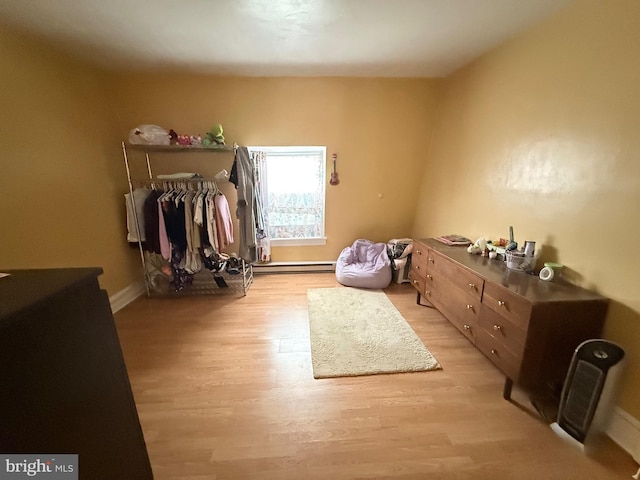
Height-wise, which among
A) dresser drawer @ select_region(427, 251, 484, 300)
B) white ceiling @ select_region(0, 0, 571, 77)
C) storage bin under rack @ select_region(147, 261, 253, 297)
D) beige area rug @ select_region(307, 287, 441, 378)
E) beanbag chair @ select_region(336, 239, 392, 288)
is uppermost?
white ceiling @ select_region(0, 0, 571, 77)

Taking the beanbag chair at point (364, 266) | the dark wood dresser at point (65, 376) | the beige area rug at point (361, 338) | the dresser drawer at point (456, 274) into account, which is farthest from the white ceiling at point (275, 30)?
the beige area rug at point (361, 338)

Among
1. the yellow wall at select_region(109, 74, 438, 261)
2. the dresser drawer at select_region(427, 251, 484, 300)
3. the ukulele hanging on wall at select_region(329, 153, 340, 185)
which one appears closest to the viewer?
the dresser drawer at select_region(427, 251, 484, 300)

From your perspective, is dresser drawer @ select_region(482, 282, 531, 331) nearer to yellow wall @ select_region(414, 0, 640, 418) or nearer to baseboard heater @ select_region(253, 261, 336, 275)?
yellow wall @ select_region(414, 0, 640, 418)

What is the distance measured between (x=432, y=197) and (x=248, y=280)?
2544mm

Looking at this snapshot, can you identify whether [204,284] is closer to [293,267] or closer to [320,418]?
[293,267]

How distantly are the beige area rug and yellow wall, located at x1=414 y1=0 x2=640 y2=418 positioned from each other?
1.12 meters

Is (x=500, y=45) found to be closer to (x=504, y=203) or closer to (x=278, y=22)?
(x=504, y=203)

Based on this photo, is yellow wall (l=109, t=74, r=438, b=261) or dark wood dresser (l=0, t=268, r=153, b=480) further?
yellow wall (l=109, t=74, r=438, b=261)

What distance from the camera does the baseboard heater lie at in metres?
3.70

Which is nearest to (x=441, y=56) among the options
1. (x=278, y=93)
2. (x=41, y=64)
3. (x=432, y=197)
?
(x=432, y=197)

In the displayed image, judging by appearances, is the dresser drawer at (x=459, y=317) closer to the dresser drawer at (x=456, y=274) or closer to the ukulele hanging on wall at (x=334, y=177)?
the dresser drawer at (x=456, y=274)

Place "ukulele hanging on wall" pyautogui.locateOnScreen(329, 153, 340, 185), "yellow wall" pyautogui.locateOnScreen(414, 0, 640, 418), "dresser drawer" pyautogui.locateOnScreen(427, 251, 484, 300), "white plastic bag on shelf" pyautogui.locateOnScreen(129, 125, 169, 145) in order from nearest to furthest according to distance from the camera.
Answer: "yellow wall" pyautogui.locateOnScreen(414, 0, 640, 418)
"dresser drawer" pyautogui.locateOnScreen(427, 251, 484, 300)
"white plastic bag on shelf" pyautogui.locateOnScreen(129, 125, 169, 145)
"ukulele hanging on wall" pyautogui.locateOnScreen(329, 153, 340, 185)

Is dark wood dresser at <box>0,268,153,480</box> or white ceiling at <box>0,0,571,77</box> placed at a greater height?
white ceiling at <box>0,0,571,77</box>

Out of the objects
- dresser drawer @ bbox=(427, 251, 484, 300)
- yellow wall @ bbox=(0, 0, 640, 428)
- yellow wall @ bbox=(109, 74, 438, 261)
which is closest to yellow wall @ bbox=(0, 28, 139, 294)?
yellow wall @ bbox=(0, 0, 640, 428)
